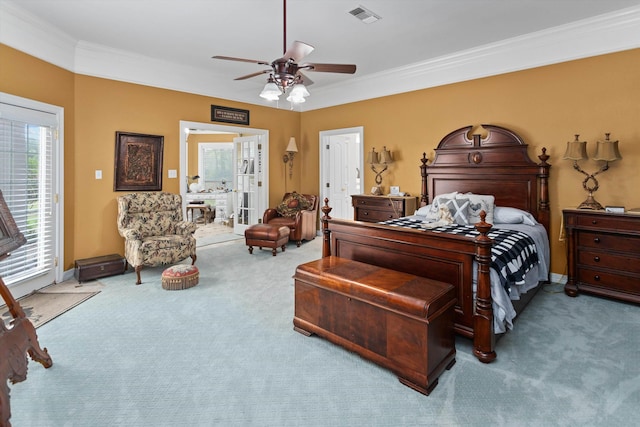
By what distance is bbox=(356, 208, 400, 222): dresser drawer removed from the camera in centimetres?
533

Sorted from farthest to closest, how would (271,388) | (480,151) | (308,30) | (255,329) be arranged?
1. (480,151)
2. (308,30)
3. (255,329)
4. (271,388)

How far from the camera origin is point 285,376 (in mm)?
2188

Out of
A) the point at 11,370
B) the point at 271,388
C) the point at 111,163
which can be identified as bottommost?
the point at 271,388

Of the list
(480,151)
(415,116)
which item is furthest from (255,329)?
(415,116)

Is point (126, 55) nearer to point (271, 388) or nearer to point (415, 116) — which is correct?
point (415, 116)

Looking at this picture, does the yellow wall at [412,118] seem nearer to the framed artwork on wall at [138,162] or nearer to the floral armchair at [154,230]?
the framed artwork on wall at [138,162]

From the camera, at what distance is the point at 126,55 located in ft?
15.4

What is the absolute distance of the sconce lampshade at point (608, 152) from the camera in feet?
11.4

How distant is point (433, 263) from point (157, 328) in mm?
2357

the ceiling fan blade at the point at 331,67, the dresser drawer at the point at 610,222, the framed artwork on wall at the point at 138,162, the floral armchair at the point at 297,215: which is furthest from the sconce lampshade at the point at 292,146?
the dresser drawer at the point at 610,222

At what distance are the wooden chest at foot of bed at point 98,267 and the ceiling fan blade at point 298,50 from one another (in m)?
3.48

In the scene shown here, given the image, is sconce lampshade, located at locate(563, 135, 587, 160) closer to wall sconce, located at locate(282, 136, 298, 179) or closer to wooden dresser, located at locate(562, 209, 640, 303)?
wooden dresser, located at locate(562, 209, 640, 303)

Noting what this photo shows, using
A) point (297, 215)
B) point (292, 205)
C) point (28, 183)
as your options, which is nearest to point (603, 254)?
point (297, 215)

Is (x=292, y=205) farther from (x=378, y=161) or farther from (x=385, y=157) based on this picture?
(x=385, y=157)
